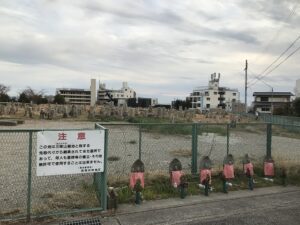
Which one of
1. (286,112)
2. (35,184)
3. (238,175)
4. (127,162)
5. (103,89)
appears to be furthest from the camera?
(103,89)

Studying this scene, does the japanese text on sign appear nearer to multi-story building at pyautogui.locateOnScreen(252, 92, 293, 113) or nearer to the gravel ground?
the gravel ground

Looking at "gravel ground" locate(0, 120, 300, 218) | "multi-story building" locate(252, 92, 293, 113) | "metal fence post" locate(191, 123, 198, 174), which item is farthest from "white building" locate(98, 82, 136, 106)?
"metal fence post" locate(191, 123, 198, 174)

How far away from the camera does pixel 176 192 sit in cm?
777

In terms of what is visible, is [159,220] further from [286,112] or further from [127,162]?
[286,112]

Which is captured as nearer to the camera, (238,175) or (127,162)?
(238,175)

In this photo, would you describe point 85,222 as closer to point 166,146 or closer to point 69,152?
point 69,152

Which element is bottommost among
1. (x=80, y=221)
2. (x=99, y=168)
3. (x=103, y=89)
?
(x=80, y=221)

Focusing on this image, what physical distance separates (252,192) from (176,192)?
175 cm

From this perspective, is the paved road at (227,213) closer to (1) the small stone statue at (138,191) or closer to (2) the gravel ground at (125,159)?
(1) the small stone statue at (138,191)

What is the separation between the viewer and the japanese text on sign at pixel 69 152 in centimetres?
596

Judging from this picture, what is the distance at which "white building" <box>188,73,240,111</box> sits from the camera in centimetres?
13200

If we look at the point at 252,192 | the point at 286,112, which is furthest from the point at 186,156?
the point at 286,112

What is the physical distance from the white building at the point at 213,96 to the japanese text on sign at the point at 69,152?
124 metres

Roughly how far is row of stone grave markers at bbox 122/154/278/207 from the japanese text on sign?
1.14 meters
